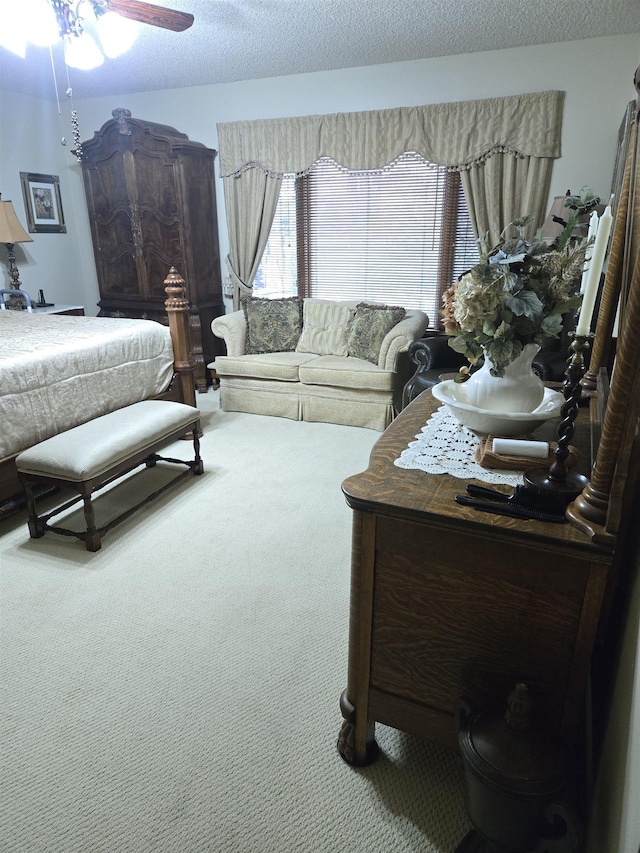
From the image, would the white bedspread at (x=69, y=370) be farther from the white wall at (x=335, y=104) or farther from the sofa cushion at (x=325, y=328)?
the white wall at (x=335, y=104)

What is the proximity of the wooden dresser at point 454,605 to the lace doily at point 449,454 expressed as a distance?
39 millimetres

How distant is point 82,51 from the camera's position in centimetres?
253

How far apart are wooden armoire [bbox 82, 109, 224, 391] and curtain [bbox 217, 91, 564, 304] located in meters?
0.40

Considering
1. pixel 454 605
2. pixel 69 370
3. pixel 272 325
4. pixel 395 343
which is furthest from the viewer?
pixel 272 325

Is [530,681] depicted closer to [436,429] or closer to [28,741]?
[436,429]

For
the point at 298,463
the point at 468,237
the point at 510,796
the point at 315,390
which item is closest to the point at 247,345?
the point at 315,390

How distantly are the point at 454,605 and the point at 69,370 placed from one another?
249 cm

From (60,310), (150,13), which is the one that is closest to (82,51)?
(150,13)

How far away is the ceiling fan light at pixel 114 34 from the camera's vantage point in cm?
251

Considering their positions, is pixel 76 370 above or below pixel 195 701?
above

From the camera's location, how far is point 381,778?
4.69 ft

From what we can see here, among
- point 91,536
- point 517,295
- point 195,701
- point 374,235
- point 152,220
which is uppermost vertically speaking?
point 152,220

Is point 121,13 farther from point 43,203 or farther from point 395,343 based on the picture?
point 43,203

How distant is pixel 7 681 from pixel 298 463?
2.01 meters
